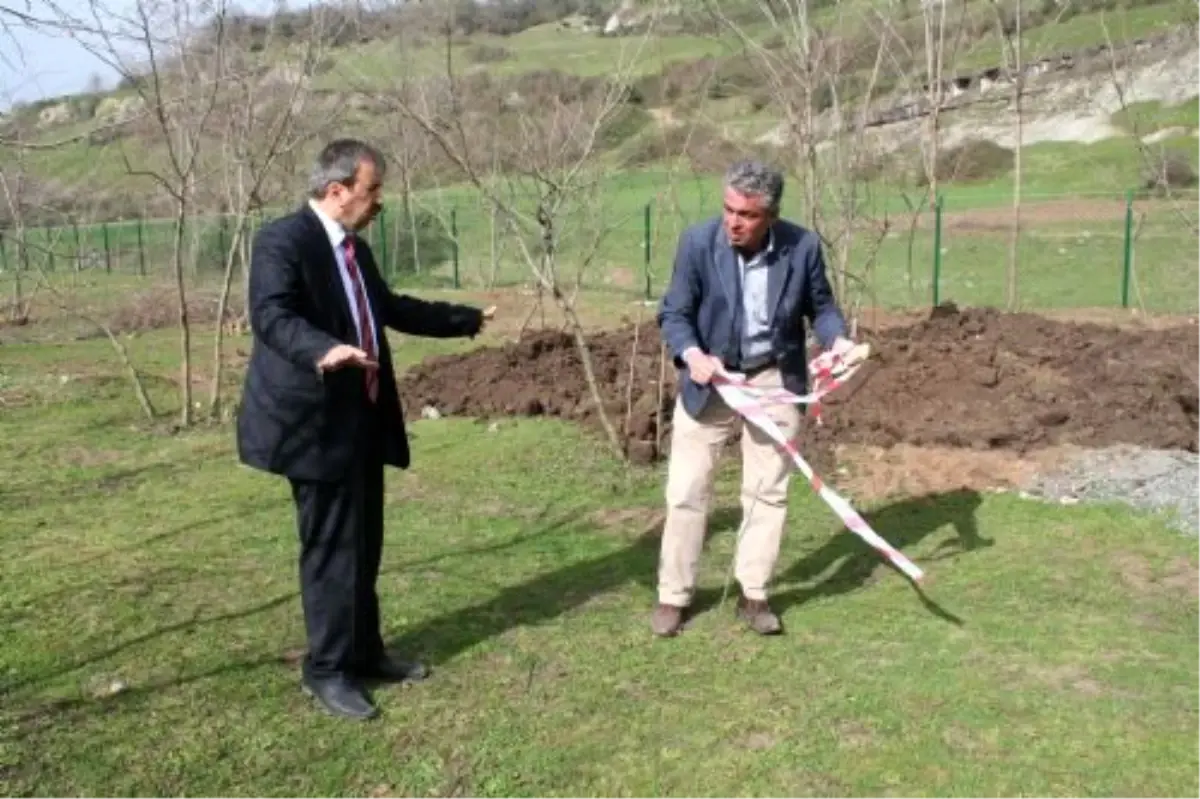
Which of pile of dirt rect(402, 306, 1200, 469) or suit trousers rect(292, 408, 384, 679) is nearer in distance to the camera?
suit trousers rect(292, 408, 384, 679)

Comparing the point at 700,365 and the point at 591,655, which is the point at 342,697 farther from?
the point at 700,365

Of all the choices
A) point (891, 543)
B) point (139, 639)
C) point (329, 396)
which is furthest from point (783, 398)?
point (139, 639)

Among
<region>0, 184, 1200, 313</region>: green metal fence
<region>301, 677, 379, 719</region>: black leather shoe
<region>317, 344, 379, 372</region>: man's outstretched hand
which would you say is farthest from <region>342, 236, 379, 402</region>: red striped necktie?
<region>0, 184, 1200, 313</region>: green metal fence

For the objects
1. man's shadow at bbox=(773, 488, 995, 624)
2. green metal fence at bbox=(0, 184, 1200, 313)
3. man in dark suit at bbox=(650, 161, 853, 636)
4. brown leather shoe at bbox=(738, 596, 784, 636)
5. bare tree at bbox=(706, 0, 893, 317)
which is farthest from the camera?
green metal fence at bbox=(0, 184, 1200, 313)

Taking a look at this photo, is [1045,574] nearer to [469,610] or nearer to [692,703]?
[692,703]

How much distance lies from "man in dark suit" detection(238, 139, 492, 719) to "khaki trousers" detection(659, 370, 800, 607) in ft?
3.85

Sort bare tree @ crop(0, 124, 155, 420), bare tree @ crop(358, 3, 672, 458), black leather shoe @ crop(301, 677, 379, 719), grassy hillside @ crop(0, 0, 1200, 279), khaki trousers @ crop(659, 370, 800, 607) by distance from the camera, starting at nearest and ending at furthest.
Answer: black leather shoe @ crop(301, 677, 379, 719), khaki trousers @ crop(659, 370, 800, 607), bare tree @ crop(358, 3, 672, 458), bare tree @ crop(0, 124, 155, 420), grassy hillside @ crop(0, 0, 1200, 279)

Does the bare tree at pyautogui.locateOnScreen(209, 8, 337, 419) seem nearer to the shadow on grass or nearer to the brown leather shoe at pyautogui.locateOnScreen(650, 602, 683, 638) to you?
the shadow on grass

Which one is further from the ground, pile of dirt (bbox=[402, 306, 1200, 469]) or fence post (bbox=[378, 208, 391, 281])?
fence post (bbox=[378, 208, 391, 281])

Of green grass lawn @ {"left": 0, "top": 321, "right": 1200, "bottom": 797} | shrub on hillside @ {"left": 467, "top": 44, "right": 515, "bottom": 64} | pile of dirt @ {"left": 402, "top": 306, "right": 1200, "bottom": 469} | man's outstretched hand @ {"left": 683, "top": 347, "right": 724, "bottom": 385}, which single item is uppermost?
shrub on hillside @ {"left": 467, "top": 44, "right": 515, "bottom": 64}

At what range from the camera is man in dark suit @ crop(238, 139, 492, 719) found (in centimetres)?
389

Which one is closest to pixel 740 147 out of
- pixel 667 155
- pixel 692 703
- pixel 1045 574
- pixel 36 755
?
pixel 667 155

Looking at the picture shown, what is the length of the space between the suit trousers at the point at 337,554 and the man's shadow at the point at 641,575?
604 mm

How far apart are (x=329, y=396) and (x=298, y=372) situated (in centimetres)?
12
